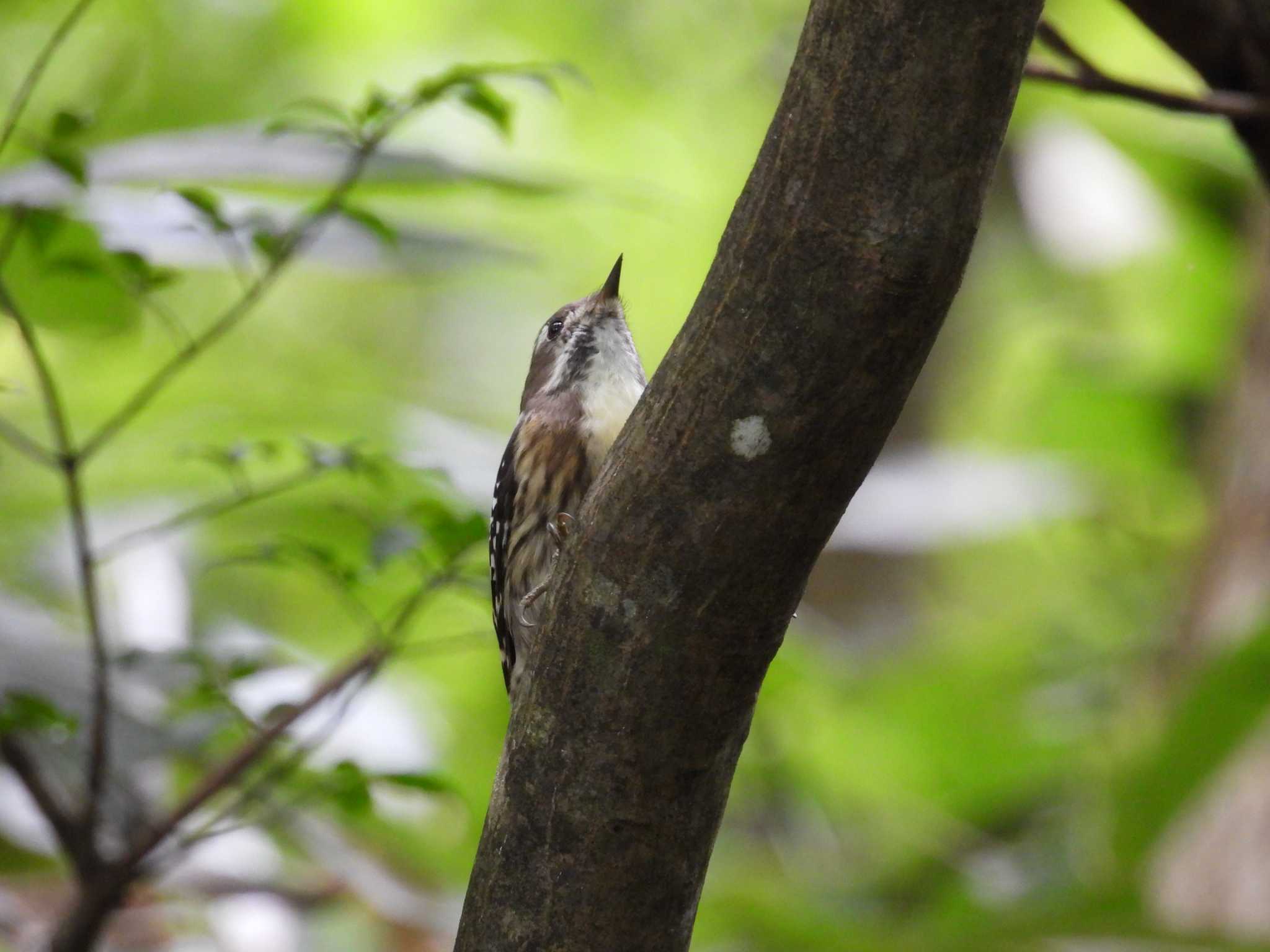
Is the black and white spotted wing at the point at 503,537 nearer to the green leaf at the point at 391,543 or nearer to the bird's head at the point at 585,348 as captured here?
the bird's head at the point at 585,348

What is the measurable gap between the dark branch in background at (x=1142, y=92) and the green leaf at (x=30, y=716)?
178 centimetres

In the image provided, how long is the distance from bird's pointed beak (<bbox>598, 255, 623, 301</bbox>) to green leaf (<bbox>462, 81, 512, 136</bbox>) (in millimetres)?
746

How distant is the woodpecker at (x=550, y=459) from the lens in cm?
265

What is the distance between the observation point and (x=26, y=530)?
12.4 ft

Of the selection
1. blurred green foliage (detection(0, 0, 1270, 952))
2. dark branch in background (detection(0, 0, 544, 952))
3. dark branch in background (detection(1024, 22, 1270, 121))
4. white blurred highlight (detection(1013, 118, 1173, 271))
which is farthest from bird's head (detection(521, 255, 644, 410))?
white blurred highlight (detection(1013, 118, 1173, 271))

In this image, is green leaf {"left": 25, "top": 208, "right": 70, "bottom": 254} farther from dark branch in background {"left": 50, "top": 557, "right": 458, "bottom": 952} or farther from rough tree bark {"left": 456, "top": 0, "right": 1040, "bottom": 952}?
rough tree bark {"left": 456, "top": 0, "right": 1040, "bottom": 952}

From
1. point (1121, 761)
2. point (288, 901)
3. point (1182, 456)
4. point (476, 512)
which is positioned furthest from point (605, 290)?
point (1182, 456)

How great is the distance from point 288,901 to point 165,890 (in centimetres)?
30

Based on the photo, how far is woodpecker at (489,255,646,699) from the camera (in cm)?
265

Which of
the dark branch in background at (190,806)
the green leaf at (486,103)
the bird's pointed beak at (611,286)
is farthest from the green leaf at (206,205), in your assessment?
the bird's pointed beak at (611,286)

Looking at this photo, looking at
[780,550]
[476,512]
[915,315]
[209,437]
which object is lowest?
[780,550]

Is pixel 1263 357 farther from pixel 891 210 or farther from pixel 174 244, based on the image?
pixel 891 210

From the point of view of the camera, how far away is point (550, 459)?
8.85 ft

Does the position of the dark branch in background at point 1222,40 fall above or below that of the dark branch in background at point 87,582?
above
